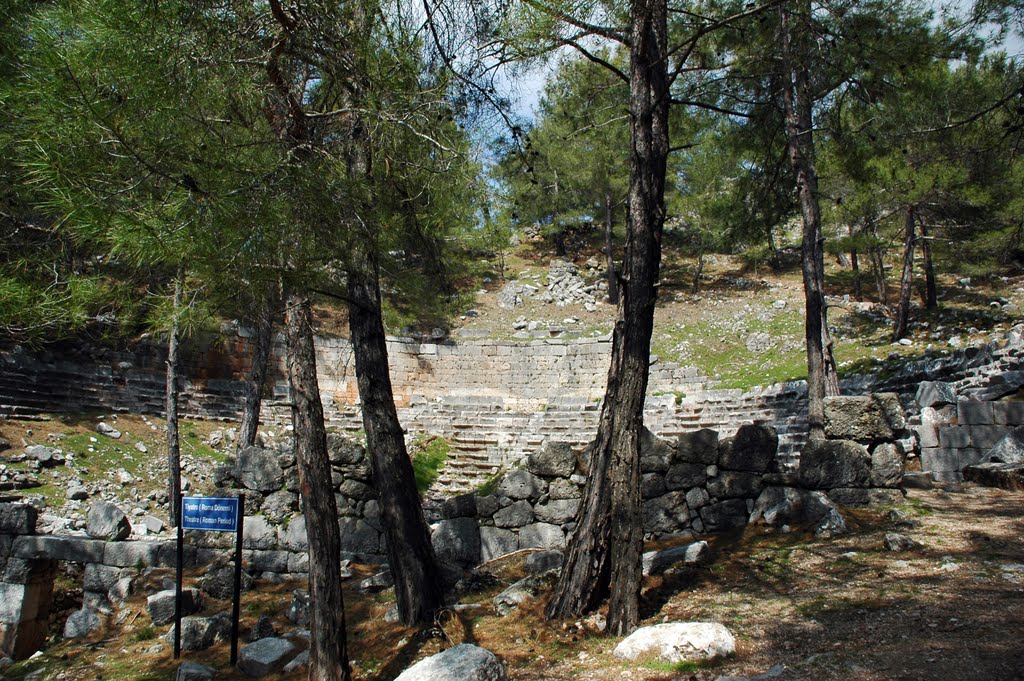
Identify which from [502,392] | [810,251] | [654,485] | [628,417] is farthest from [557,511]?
[502,392]

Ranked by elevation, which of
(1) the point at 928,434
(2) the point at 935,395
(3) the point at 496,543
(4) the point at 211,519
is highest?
(2) the point at 935,395

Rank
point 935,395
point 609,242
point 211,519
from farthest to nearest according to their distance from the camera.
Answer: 1. point 609,242
2. point 935,395
3. point 211,519

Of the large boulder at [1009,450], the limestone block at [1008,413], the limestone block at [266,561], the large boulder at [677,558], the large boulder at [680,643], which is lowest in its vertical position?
the large boulder at [680,643]

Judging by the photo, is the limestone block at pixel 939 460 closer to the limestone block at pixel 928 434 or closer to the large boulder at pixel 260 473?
the limestone block at pixel 928 434

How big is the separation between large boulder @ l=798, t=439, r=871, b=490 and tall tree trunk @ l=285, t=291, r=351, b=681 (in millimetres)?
3902

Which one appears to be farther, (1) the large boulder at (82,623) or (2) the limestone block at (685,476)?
(2) the limestone block at (685,476)

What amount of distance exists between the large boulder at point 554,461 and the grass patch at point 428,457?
18.6 feet

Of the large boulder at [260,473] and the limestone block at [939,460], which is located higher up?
the large boulder at [260,473]

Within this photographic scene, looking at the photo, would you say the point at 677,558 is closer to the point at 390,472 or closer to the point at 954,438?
the point at 390,472

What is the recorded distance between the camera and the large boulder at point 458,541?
6289mm

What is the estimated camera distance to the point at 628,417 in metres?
4.22

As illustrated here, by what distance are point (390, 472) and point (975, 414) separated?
21.4 ft

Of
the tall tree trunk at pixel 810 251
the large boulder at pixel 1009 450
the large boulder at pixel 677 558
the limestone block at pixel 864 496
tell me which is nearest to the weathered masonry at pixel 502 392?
the large boulder at pixel 1009 450

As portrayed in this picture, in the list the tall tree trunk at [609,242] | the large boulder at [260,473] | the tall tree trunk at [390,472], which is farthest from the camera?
the tall tree trunk at [609,242]
